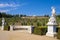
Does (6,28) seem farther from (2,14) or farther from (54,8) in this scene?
(2,14)

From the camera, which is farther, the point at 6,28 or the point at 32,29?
the point at 6,28

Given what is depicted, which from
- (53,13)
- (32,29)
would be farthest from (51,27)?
(32,29)

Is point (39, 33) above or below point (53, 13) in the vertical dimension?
below

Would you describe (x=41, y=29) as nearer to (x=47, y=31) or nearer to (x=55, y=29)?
(x=47, y=31)

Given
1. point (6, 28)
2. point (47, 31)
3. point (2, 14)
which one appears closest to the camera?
point (47, 31)

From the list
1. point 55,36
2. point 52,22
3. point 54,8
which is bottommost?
point 55,36

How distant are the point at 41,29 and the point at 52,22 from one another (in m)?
2.12

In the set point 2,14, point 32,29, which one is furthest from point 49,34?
point 2,14

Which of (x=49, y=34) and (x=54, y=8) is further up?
(x=54, y=8)

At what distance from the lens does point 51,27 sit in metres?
18.0

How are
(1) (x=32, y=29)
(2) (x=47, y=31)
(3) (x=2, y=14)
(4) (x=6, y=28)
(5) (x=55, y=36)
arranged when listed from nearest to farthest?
(5) (x=55, y=36) → (2) (x=47, y=31) → (1) (x=32, y=29) → (4) (x=6, y=28) → (3) (x=2, y=14)

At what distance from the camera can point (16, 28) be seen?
3148 centimetres

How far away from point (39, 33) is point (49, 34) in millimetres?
2064

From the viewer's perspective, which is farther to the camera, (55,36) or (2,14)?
(2,14)
